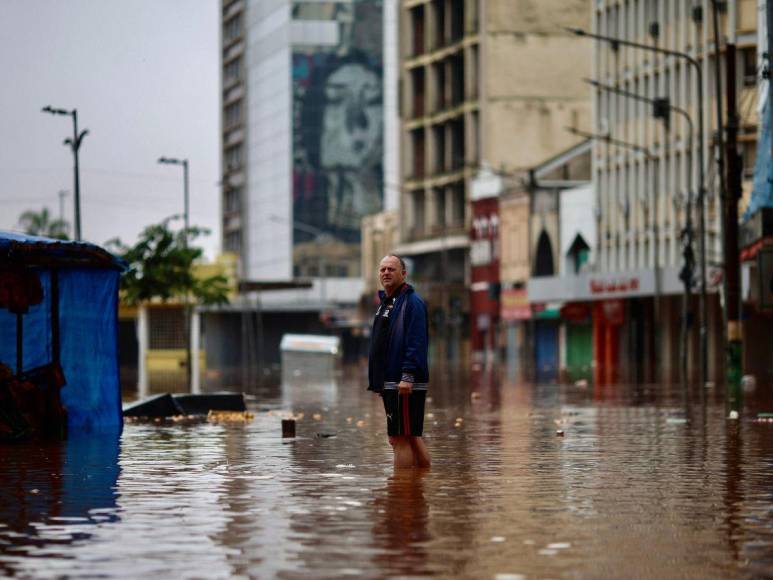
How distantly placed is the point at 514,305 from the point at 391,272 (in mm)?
101752

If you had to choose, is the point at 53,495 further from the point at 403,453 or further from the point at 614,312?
the point at 614,312

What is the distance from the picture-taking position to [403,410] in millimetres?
17828

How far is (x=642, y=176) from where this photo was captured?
319 ft

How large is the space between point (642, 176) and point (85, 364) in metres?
72.3

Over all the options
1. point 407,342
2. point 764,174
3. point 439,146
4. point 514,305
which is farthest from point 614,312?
point 407,342

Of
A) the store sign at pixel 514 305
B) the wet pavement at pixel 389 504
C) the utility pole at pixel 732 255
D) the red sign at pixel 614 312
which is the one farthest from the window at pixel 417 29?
the wet pavement at pixel 389 504

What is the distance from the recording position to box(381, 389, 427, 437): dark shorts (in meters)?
17.8

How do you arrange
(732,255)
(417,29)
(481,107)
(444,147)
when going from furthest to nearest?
(417,29), (444,147), (481,107), (732,255)

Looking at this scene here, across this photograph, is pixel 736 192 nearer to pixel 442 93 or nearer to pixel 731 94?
pixel 731 94

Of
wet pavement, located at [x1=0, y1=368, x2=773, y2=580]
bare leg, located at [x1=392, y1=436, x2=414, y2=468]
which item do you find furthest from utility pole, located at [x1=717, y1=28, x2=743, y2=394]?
bare leg, located at [x1=392, y1=436, x2=414, y2=468]

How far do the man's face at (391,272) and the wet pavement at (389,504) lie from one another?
1570mm

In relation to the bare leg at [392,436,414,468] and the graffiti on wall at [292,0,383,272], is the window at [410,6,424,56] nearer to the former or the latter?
the graffiti on wall at [292,0,383,272]

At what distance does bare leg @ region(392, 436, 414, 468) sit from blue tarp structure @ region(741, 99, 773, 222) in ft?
109

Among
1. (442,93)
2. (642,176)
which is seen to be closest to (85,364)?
(642,176)
